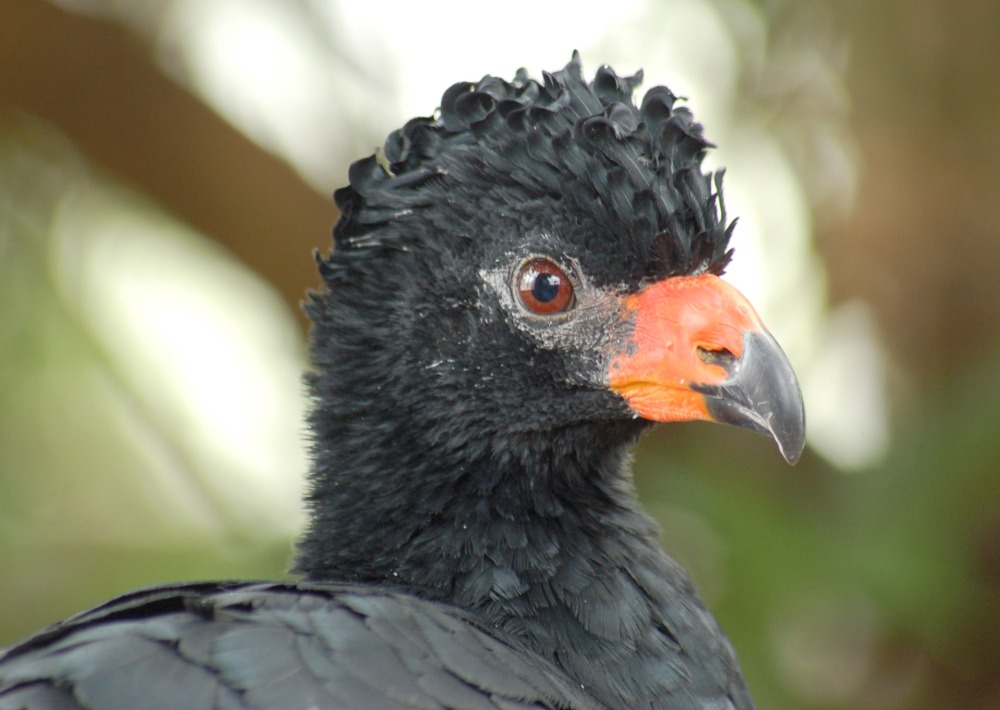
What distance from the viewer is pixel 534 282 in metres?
3.15

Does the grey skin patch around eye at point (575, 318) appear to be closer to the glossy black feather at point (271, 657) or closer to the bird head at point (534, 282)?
the bird head at point (534, 282)

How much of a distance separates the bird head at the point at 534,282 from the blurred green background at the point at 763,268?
3.11 metres

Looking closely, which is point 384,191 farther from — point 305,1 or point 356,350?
point 305,1

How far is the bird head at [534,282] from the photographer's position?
3.10 meters

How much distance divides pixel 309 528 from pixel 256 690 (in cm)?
97

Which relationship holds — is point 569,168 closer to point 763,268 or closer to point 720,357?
point 720,357

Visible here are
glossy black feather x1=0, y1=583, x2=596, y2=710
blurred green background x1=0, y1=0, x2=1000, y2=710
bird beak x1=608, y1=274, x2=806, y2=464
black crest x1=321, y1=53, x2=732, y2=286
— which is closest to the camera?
glossy black feather x1=0, y1=583, x2=596, y2=710

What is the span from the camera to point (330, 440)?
3309mm

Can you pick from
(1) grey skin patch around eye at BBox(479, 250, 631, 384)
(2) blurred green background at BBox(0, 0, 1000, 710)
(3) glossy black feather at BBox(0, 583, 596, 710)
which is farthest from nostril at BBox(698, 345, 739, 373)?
(2) blurred green background at BBox(0, 0, 1000, 710)

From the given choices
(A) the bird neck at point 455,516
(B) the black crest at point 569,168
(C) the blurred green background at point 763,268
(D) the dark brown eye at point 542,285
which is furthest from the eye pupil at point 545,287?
(C) the blurred green background at point 763,268

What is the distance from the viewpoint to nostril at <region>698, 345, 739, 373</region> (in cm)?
303

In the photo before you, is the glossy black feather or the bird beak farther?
the bird beak

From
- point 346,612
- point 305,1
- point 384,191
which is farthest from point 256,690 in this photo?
point 305,1

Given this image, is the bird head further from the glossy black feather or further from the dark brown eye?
the glossy black feather
